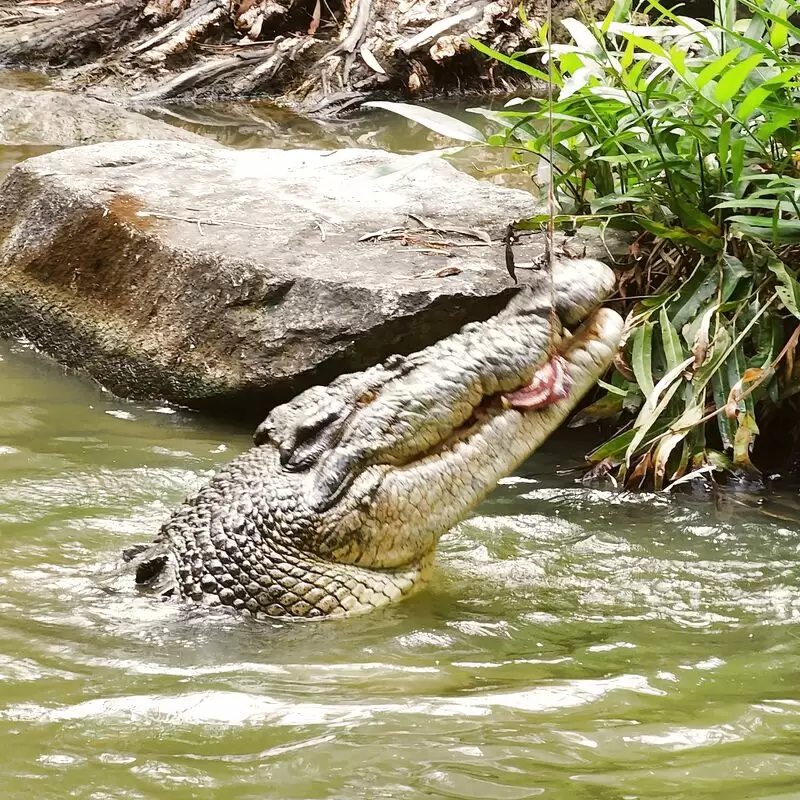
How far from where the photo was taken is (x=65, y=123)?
725cm

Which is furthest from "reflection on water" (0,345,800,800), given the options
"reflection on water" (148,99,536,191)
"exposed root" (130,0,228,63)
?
"exposed root" (130,0,228,63)

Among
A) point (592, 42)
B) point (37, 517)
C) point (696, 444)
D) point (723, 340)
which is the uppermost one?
point (592, 42)

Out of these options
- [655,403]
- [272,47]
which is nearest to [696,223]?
[655,403]

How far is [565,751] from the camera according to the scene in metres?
1.69

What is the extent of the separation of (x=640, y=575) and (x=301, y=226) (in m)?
2.17

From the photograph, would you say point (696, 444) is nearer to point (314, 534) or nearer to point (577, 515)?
point (577, 515)

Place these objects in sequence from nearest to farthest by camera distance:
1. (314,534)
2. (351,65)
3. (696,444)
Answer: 1. (314,534)
2. (696,444)
3. (351,65)

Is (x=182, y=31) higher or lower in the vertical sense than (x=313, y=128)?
higher

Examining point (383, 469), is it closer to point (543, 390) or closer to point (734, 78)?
point (543, 390)

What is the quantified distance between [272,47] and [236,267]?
6877mm

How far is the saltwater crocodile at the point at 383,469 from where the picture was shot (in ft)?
8.41

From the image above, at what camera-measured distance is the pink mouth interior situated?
266 cm

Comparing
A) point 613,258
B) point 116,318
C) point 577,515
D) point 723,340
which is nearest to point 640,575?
point 577,515

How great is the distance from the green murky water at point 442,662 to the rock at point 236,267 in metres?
0.53
